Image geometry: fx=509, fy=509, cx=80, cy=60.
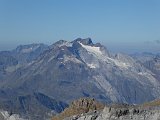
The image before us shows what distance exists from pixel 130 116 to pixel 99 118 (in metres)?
7.11

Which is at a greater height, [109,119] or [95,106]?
[109,119]

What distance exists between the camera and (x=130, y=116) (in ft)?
348

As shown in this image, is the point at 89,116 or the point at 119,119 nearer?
the point at 119,119

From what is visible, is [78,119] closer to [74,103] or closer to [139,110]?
[139,110]

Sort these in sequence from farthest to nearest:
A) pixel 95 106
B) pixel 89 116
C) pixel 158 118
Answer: pixel 95 106, pixel 89 116, pixel 158 118

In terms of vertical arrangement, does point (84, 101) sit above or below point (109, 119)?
below

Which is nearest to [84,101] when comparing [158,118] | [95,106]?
[95,106]

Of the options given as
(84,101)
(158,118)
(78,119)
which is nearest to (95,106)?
(84,101)

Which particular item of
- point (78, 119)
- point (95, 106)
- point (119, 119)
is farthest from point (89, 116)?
point (95, 106)

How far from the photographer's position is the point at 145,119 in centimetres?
10538

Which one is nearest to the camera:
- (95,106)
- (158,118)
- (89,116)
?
(158,118)

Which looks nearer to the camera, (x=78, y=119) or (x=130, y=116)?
(x=130, y=116)

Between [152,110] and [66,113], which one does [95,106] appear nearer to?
[66,113]

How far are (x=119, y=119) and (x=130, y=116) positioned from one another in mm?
2676
